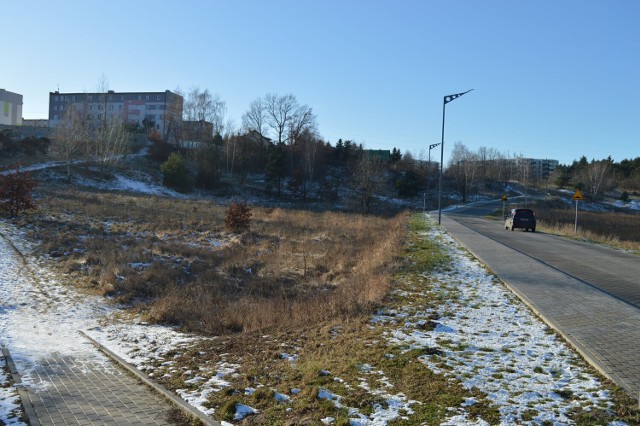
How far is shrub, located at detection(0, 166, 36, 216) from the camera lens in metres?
24.5

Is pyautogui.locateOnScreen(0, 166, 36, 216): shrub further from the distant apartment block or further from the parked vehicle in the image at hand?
the distant apartment block

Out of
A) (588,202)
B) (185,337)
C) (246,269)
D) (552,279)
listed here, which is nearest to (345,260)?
(246,269)

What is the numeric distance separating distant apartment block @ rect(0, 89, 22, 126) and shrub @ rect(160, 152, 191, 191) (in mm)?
61710

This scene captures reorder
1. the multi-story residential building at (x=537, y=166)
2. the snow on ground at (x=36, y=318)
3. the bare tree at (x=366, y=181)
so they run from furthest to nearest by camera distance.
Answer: the multi-story residential building at (x=537, y=166) < the bare tree at (x=366, y=181) < the snow on ground at (x=36, y=318)

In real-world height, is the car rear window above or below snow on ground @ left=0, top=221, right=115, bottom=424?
above

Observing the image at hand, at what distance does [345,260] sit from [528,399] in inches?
539

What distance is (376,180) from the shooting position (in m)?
56.7

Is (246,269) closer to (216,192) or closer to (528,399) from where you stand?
(528,399)

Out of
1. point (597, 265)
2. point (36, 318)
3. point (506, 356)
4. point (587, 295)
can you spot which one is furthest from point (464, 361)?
point (597, 265)

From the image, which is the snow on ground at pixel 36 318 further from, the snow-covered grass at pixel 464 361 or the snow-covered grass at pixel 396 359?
the snow-covered grass at pixel 464 361

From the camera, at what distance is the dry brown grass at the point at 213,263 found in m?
10.7

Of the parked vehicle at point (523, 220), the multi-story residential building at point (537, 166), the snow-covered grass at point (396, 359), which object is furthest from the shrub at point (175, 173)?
the multi-story residential building at point (537, 166)

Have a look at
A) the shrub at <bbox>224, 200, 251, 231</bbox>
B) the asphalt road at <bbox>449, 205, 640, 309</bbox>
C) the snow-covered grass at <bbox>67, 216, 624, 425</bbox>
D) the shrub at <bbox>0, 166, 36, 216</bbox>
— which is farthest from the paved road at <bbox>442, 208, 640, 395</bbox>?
the shrub at <bbox>0, 166, 36, 216</bbox>

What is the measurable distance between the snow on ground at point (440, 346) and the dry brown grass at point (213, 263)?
1148 mm
